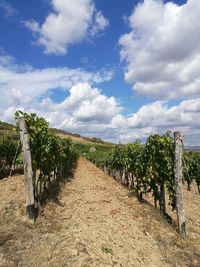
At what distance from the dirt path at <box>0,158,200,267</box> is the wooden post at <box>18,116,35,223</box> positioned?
55 cm

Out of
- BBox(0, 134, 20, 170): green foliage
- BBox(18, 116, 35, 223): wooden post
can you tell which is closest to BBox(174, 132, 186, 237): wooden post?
BBox(18, 116, 35, 223): wooden post

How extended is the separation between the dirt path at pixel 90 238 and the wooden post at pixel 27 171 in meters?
0.55

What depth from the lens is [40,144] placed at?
44.9ft

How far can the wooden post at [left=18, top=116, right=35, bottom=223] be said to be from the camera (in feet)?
38.7

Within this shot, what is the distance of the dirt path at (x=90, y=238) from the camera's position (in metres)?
8.54

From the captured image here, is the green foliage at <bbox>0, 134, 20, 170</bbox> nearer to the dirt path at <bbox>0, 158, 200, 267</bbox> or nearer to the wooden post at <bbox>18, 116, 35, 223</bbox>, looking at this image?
the dirt path at <bbox>0, 158, 200, 267</bbox>

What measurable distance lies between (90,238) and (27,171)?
154 inches

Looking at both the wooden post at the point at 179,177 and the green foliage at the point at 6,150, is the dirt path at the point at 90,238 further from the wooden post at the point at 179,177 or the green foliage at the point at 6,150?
the green foliage at the point at 6,150

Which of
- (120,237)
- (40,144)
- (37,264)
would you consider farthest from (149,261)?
(40,144)

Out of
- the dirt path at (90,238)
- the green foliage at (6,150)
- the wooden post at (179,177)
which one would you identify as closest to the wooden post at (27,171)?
the dirt path at (90,238)

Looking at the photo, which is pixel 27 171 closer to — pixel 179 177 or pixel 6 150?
pixel 179 177

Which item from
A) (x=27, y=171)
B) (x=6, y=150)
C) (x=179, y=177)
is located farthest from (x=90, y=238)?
(x=6, y=150)

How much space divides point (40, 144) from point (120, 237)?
→ 562 centimetres

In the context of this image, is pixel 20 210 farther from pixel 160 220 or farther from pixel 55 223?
pixel 160 220
